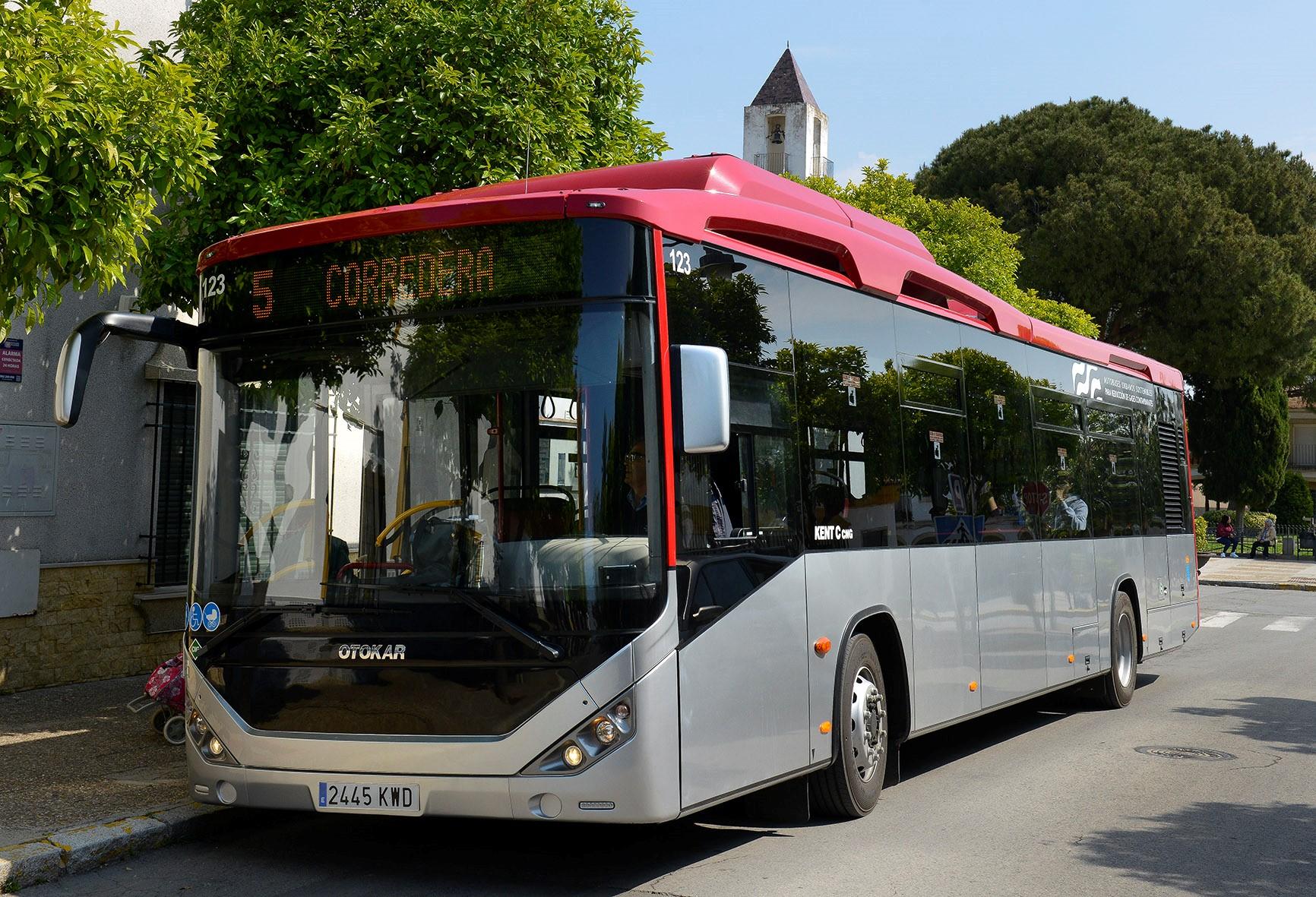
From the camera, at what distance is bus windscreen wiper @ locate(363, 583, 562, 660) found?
210 inches

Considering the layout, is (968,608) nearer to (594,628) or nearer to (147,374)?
(594,628)

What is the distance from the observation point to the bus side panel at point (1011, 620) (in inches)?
352

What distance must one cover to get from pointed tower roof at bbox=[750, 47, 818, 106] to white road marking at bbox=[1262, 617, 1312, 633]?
2086 inches

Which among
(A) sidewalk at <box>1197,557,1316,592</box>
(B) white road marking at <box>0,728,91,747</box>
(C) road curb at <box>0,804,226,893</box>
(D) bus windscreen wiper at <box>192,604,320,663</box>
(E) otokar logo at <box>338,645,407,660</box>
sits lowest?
(C) road curb at <box>0,804,226,893</box>

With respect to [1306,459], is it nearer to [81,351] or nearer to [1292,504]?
[1292,504]

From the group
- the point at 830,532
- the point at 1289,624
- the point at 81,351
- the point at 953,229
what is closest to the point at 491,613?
the point at 81,351

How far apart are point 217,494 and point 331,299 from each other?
1038mm

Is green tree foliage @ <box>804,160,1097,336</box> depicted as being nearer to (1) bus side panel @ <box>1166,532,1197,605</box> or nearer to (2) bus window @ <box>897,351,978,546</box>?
(1) bus side panel @ <box>1166,532,1197,605</box>

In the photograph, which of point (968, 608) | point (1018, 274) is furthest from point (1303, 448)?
point (968, 608)

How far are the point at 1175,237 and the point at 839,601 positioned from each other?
1415 inches

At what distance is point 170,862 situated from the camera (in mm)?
6441

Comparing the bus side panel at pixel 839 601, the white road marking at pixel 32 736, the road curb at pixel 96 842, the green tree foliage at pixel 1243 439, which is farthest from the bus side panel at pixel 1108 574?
the green tree foliage at pixel 1243 439

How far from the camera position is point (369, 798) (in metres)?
5.57

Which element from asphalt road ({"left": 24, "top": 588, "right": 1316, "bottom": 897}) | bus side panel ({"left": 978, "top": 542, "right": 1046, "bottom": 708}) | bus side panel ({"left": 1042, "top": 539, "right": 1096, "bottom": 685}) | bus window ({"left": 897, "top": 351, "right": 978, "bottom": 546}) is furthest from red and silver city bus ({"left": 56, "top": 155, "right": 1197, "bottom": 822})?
bus side panel ({"left": 1042, "top": 539, "right": 1096, "bottom": 685})
